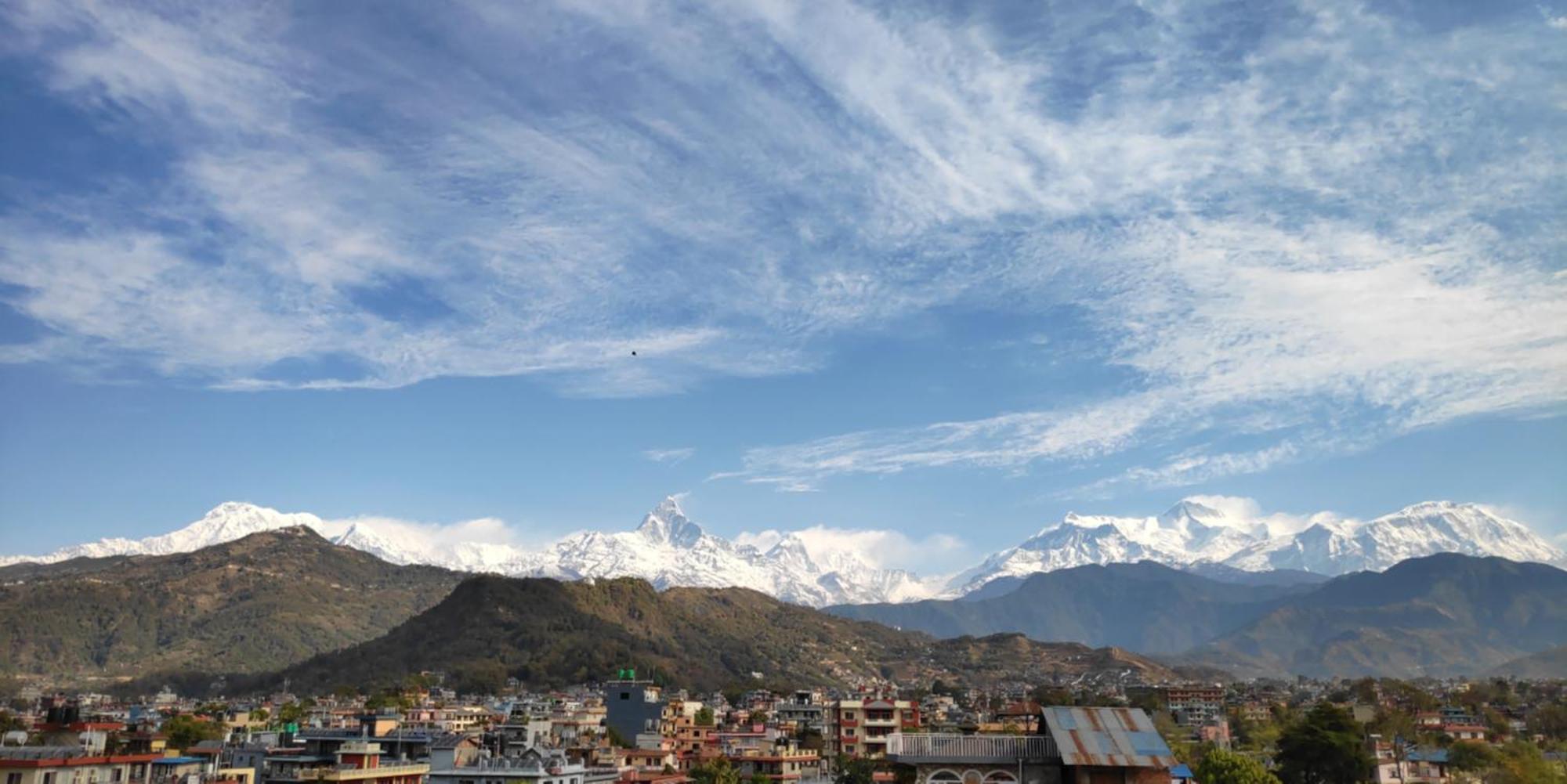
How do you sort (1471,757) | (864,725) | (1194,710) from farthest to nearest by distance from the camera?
1. (1194,710)
2. (864,725)
3. (1471,757)

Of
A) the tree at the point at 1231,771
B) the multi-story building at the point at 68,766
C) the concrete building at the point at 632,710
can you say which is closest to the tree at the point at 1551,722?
the tree at the point at 1231,771

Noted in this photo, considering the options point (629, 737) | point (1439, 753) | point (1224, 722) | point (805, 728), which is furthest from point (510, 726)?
point (1224, 722)

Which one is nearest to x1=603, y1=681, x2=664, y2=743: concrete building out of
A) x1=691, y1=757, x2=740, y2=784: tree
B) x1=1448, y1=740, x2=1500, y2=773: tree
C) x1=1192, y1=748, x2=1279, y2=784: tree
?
x1=691, y1=757, x2=740, y2=784: tree

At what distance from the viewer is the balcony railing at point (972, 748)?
36219mm

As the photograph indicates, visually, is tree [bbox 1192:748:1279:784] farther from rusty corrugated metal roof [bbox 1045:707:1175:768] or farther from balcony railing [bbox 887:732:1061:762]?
balcony railing [bbox 887:732:1061:762]

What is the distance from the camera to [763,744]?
102562 millimetres

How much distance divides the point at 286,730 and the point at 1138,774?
6922cm

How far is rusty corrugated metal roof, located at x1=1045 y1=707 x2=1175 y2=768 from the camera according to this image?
→ 115 feet

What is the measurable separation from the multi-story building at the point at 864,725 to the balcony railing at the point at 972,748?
65.8 meters

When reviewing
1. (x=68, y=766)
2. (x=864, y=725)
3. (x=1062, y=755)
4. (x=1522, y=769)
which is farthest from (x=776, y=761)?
(x=1062, y=755)

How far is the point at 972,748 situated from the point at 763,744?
69.0m

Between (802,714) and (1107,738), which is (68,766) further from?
(802,714)

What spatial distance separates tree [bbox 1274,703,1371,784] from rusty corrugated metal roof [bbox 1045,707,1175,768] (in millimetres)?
58575

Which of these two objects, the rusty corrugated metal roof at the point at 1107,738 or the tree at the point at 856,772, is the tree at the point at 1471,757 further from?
the rusty corrugated metal roof at the point at 1107,738
